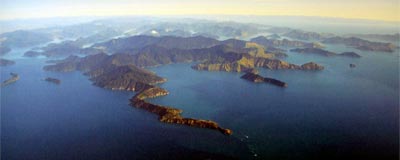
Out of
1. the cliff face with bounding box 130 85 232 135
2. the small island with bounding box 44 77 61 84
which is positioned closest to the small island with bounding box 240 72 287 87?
the cliff face with bounding box 130 85 232 135

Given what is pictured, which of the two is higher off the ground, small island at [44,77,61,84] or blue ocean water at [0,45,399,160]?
small island at [44,77,61,84]

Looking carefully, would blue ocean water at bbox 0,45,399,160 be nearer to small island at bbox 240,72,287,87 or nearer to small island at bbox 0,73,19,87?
small island at bbox 240,72,287,87

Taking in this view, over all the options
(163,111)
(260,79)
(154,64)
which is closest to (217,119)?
(163,111)

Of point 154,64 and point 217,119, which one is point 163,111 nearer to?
point 217,119

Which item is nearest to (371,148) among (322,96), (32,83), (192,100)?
(322,96)

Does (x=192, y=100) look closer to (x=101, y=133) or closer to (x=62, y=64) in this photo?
(x=101, y=133)

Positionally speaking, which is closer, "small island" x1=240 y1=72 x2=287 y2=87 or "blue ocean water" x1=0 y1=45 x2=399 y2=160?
"blue ocean water" x1=0 y1=45 x2=399 y2=160

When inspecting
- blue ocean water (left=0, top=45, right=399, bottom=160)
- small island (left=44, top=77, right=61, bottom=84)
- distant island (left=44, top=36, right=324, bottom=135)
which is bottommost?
blue ocean water (left=0, top=45, right=399, bottom=160)
